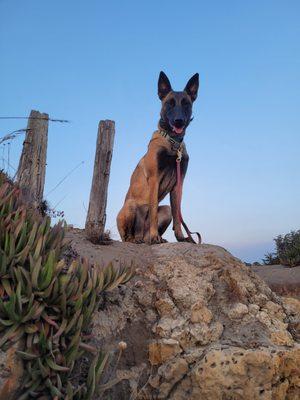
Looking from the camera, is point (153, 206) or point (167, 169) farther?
point (167, 169)

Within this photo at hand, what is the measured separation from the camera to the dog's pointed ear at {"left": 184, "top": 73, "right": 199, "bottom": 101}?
661cm

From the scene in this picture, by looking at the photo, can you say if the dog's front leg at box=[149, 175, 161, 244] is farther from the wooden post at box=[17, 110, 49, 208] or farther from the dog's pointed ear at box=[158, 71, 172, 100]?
the wooden post at box=[17, 110, 49, 208]

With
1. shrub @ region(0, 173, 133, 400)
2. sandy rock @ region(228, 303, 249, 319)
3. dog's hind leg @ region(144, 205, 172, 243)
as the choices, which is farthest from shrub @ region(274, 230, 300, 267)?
shrub @ region(0, 173, 133, 400)

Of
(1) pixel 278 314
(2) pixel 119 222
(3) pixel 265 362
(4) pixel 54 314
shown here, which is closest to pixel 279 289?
(2) pixel 119 222

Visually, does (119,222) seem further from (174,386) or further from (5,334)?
(5,334)

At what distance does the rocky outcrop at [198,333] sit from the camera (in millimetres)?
3789

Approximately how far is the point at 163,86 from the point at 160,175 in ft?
4.35

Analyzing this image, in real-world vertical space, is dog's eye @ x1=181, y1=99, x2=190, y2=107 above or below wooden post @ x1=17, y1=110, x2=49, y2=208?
above

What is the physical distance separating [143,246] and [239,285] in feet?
4.35

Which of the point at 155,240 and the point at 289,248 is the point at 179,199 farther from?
the point at 289,248

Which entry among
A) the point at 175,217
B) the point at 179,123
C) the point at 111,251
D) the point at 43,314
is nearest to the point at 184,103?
the point at 179,123

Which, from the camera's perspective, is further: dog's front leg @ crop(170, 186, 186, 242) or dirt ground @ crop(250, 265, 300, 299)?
dirt ground @ crop(250, 265, 300, 299)

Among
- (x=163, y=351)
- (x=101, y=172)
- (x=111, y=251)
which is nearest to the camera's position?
(x=163, y=351)

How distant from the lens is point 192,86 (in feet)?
21.7
